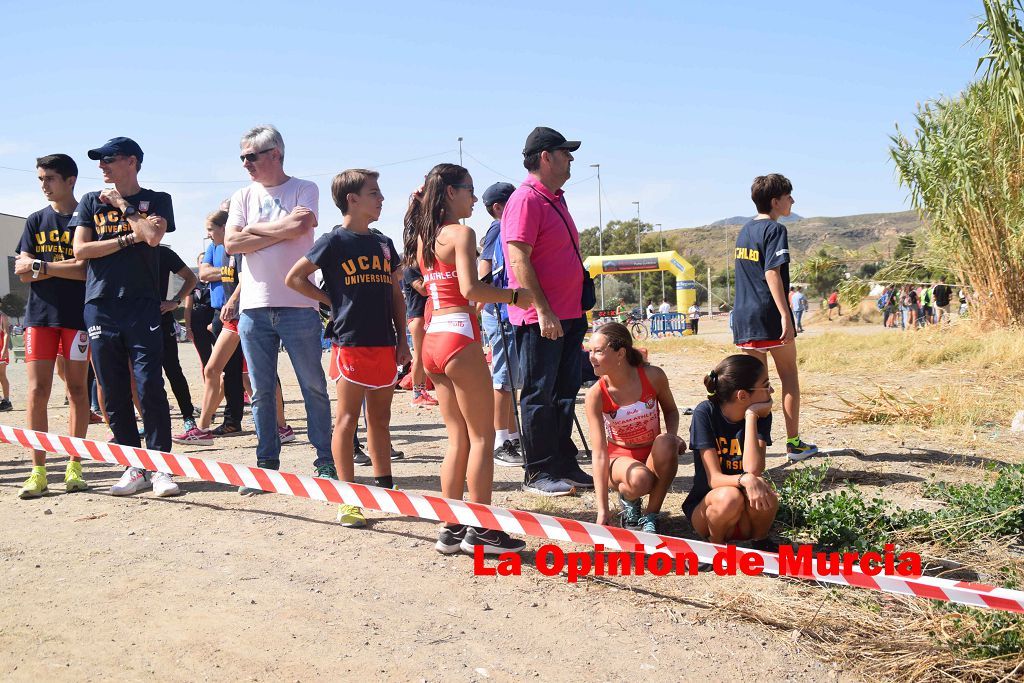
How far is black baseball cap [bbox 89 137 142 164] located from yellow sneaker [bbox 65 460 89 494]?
6.40 feet

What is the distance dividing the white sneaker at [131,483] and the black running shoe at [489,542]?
255 cm

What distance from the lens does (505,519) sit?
3777mm

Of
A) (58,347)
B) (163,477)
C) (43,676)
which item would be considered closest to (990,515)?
(43,676)

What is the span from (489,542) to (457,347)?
2.97ft

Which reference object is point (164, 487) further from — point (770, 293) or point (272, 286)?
point (770, 293)

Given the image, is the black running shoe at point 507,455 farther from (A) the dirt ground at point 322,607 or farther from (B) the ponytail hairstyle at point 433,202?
(B) the ponytail hairstyle at point 433,202

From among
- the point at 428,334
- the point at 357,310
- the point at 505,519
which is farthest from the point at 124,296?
the point at 505,519

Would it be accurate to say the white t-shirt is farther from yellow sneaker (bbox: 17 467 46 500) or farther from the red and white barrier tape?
yellow sneaker (bbox: 17 467 46 500)

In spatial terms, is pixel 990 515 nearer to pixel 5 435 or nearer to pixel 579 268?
pixel 579 268

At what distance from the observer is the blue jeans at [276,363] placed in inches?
209

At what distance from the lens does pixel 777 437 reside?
7207 millimetres

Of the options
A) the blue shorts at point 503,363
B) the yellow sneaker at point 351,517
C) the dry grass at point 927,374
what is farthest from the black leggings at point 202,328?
the dry grass at point 927,374

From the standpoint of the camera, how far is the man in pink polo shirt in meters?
5.30

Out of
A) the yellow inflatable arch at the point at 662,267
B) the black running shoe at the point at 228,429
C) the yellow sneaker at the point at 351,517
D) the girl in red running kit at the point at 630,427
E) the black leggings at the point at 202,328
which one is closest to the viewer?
the girl in red running kit at the point at 630,427
